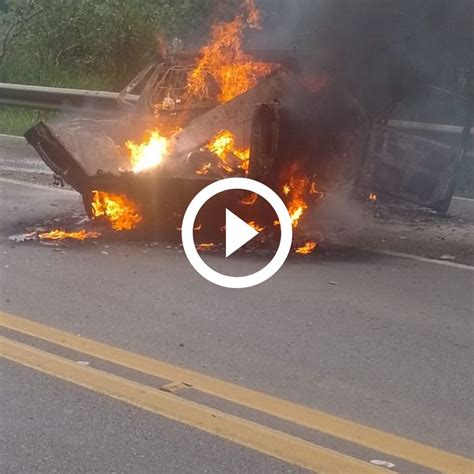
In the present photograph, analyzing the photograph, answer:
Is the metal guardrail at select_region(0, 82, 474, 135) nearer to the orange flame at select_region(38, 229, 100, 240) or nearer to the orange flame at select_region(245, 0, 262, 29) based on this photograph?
the orange flame at select_region(245, 0, 262, 29)

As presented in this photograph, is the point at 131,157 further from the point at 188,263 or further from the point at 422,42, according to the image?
the point at 422,42

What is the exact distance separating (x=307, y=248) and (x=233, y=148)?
39.8 inches

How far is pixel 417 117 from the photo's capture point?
348 inches

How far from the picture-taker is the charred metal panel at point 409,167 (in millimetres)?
7273

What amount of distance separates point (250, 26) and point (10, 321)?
4.75 meters

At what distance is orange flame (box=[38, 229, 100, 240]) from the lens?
7.04m

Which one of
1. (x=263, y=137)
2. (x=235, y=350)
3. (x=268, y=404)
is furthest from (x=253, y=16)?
(x=268, y=404)

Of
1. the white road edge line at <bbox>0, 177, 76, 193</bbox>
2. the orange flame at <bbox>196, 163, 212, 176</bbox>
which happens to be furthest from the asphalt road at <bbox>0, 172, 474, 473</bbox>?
the white road edge line at <bbox>0, 177, 76, 193</bbox>

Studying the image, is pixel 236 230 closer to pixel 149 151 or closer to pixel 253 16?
pixel 149 151

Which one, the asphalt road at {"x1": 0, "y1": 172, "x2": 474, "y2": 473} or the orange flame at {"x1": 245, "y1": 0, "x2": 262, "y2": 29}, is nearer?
the asphalt road at {"x1": 0, "y1": 172, "x2": 474, "y2": 473}

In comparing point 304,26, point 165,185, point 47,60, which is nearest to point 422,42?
point 304,26

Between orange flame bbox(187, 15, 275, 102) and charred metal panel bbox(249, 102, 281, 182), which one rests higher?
orange flame bbox(187, 15, 275, 102)

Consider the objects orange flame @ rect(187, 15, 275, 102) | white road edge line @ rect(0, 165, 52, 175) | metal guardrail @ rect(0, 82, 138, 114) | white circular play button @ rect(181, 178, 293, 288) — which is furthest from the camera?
metal guardrail @ rect(0, 82, 138, 114)

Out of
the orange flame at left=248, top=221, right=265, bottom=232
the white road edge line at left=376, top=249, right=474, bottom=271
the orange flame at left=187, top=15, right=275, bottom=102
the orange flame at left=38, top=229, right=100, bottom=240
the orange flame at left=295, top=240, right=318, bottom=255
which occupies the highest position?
the orange flame at left=187, top=15, right=275, bottom=102
